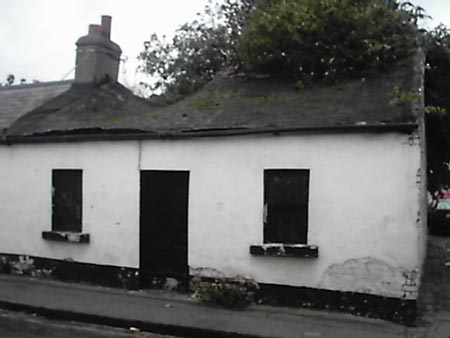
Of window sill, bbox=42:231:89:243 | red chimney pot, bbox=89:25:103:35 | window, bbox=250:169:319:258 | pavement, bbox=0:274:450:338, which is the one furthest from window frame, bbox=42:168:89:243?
red chimney pot, bbox=89:25:103:35

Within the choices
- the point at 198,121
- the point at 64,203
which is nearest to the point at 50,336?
the point at 64,203

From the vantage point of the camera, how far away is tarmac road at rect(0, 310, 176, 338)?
7234 mm

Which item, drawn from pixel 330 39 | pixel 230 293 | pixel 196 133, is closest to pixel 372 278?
pixel 230 293

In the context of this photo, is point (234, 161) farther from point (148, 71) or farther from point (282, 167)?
point (148, 71)

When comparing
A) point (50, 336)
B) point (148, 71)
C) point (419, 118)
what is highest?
point (148, 71)

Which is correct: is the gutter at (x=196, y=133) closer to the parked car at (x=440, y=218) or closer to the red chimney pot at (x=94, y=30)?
the red chimney pot at (x=94, y=30)

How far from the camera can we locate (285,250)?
322 inches

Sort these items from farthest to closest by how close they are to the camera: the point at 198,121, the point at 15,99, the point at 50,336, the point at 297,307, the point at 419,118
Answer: the point at 15,99, the point at 198,121, the point at 297,307, the point at 419,118, the point at 50,336

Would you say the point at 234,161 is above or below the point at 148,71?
below

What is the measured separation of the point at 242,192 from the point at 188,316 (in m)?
2.23

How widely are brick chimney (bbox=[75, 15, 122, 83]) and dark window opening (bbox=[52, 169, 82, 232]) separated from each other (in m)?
4.08

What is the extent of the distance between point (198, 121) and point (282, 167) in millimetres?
2003

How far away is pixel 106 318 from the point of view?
780 cm

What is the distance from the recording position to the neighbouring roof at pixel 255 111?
8.20 metres
